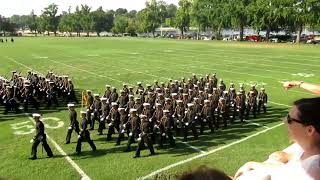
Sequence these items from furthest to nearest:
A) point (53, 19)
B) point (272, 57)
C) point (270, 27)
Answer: point (53, 19) → point (270, 27) → point (272, 57)

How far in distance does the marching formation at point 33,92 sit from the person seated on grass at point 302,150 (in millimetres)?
15991

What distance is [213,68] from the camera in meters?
32.2

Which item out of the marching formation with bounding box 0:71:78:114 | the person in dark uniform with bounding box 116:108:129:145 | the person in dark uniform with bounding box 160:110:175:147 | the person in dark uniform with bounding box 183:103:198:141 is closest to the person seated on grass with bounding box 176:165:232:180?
the person in dark uniform with bounding box 160:110:175:147

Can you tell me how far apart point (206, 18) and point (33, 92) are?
68.8 meters

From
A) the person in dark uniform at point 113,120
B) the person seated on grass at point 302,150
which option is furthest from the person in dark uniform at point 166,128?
the person seated on grass at point 302,150

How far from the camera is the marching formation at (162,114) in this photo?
1220cm

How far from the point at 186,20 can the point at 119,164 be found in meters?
88.2

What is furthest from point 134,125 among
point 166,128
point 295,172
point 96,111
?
point 295,172

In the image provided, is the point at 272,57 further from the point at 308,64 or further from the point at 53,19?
the point at 53,19

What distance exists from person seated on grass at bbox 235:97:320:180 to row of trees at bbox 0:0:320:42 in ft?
204

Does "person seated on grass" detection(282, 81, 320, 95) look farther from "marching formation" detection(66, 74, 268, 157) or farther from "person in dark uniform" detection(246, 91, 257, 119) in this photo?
"person in dark uniform" detection(246, 91, 257, 119)

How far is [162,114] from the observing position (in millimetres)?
12898

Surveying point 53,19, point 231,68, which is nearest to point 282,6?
point 231,68

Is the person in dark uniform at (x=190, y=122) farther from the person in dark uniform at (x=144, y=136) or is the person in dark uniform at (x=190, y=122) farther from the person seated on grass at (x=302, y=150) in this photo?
the person seated on grass at (x=302, y=150)
